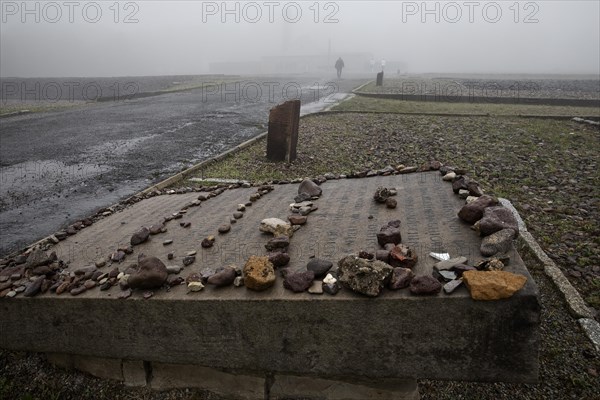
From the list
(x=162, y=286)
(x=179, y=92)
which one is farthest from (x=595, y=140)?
(x=179, y=92)

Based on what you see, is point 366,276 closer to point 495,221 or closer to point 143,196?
point 495,221

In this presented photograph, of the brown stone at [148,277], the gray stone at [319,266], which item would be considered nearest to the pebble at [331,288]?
the gray stone at [319,266]

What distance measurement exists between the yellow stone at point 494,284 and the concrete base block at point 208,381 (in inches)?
55.9

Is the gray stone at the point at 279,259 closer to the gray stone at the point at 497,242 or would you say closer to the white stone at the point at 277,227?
the white stone at the point at 277,227

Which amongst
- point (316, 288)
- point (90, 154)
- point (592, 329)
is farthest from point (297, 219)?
point (90, 154)

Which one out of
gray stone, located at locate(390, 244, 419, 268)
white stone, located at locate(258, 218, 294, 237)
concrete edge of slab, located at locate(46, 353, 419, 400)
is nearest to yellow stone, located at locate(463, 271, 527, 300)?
gray stone, located at locate(390, 244, 419, 268)

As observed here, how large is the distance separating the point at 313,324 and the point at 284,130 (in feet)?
21.1

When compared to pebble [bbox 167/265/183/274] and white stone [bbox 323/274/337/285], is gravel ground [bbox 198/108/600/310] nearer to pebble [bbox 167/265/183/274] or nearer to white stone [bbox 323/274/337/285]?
white stone [bbox 323/274/337/285]

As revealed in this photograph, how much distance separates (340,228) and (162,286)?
1.45 m

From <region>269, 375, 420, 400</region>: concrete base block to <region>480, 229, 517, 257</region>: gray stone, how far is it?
36.3 inches

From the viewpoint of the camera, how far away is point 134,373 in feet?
8.82

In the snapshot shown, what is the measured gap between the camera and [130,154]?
975 centimetres

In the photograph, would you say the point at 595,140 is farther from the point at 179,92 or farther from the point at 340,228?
the point at 179,92

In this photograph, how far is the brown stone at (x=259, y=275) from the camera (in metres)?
2.34
